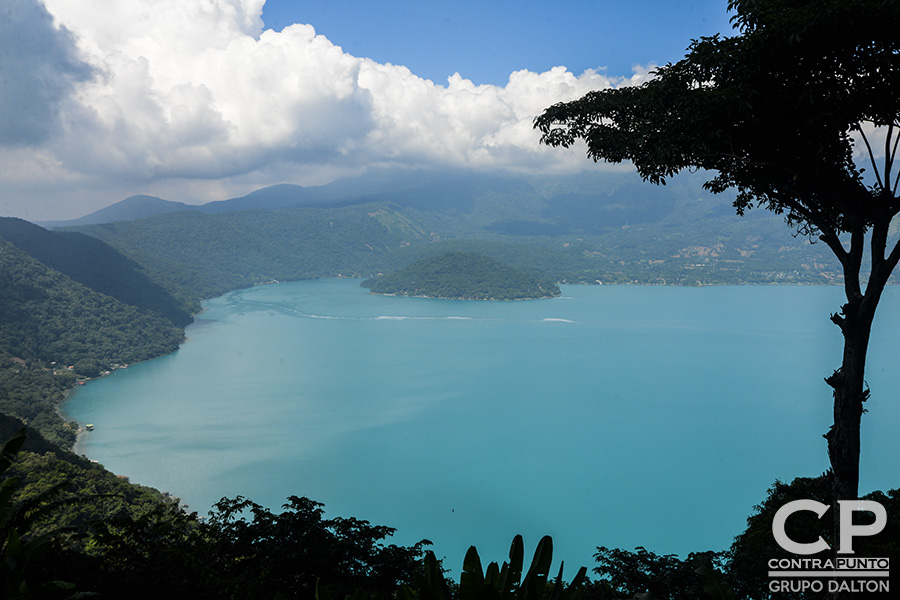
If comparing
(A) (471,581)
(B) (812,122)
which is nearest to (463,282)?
(B) (812,122)

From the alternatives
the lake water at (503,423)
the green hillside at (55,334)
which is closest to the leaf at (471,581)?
the lake water at (503,423)

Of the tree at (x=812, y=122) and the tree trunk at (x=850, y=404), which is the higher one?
the tree at (x=812, y=122)

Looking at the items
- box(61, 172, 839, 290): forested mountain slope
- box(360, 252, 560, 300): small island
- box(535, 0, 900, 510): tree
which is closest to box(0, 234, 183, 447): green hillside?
box(61, 172, 839, 290): forested mountain slope

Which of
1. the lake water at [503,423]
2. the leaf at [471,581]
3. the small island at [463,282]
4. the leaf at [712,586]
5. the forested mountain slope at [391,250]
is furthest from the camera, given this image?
the forested mountain slope at [391,250]

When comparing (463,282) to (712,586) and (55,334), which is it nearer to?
(55,334)

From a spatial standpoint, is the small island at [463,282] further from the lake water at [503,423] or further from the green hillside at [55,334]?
the green hillside at [55,334]

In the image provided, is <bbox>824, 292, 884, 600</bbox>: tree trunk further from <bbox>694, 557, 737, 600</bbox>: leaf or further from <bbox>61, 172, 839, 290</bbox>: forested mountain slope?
<bbox>61, 172, 839, 290</bbox>: forested mountain slope
